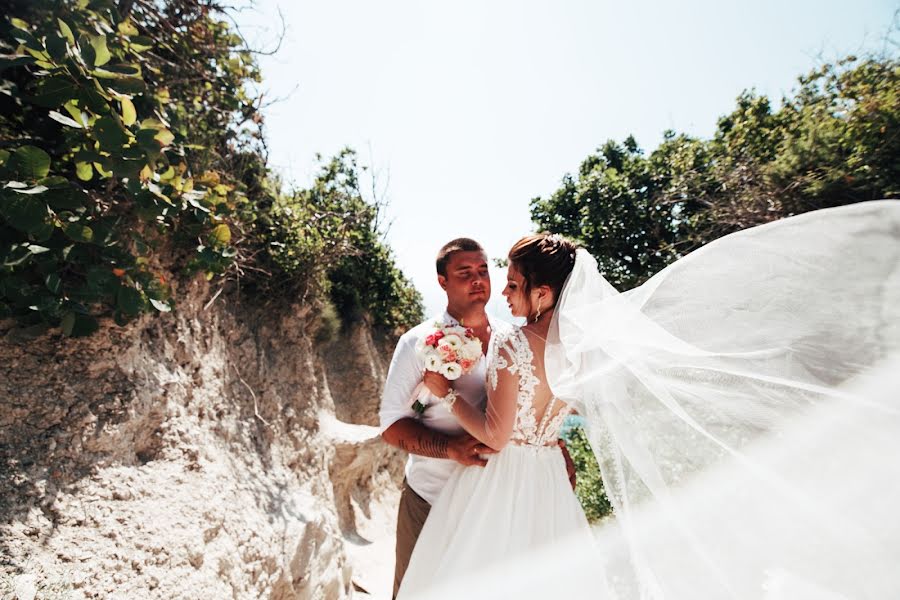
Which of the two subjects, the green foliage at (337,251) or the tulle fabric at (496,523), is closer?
the tulle fabric at (496,523)

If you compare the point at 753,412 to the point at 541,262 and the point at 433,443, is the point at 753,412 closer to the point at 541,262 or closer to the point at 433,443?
the point at 541,262

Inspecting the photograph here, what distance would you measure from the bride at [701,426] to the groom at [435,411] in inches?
8.6

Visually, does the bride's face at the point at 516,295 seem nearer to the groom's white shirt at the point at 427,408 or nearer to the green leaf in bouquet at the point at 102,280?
the groom's white shirt at the point at 427,408

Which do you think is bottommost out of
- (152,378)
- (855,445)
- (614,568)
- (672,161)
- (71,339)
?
(614,568)

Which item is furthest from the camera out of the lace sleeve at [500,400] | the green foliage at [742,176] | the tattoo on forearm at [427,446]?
the green foliage at [742,176]

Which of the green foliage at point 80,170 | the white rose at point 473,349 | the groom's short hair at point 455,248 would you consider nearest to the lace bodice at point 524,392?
the white rose at point 473,349

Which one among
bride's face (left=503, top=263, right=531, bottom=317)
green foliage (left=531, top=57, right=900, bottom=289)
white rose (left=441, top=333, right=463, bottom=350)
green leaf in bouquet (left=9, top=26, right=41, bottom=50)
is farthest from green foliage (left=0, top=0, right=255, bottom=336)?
green foliage (left=531, top=57, right=900, bottom=289)

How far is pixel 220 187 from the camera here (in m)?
3.23

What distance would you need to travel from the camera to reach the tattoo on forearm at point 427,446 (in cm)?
241

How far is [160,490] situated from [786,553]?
3.12 m

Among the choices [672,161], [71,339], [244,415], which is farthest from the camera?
[672,161]

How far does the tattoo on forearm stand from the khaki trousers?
35 centimetres

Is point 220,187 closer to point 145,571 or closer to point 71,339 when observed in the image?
point 71,339

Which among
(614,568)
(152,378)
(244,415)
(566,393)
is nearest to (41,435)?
(152,378)
